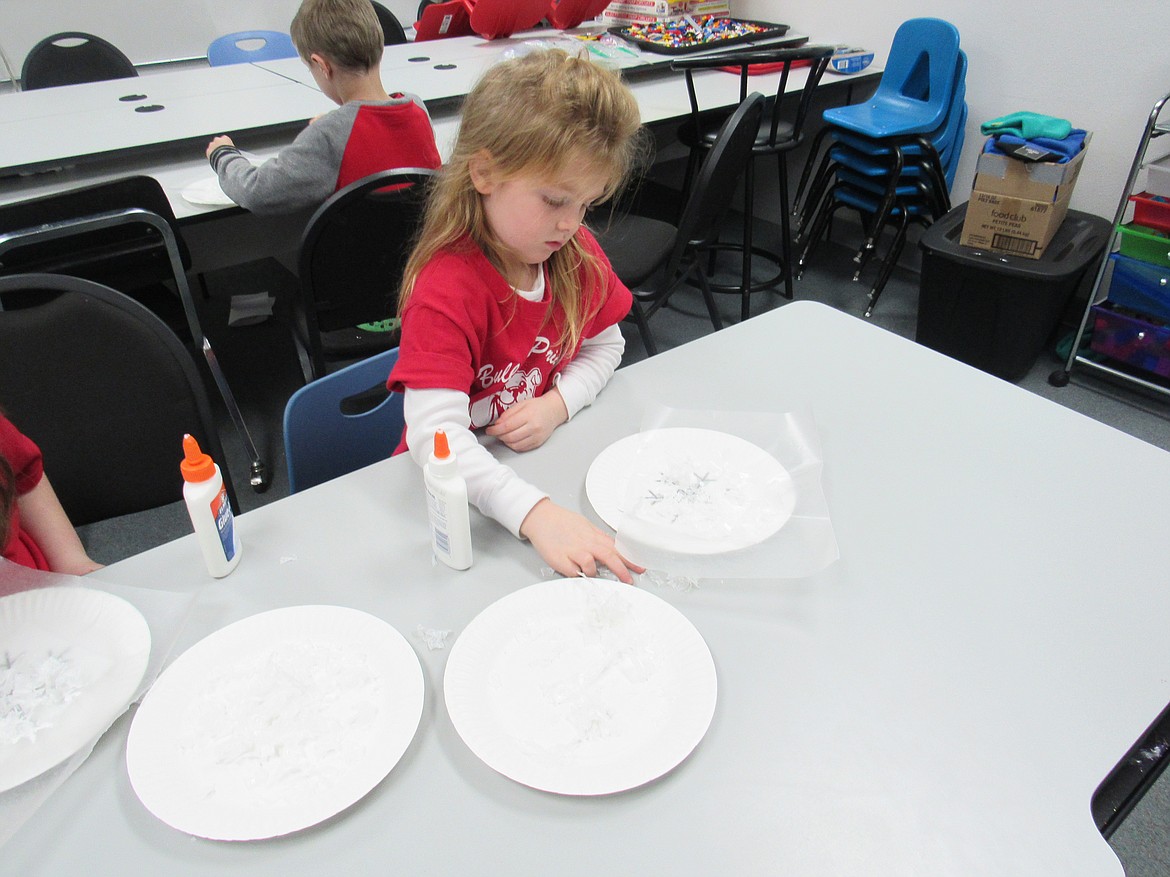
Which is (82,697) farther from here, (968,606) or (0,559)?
(968,606)

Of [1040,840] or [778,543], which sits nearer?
[1040,840]

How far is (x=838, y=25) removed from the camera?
9.86 feet

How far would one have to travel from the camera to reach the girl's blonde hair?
836 millimetres

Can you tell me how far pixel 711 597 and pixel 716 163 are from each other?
140 cm

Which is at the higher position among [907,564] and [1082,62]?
[1082,62]

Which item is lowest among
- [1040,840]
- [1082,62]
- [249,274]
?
[249,274]

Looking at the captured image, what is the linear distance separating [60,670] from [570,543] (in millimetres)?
451

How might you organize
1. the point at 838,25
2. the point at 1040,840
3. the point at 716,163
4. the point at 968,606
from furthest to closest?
the point at 838,25 → the point at 716,163 → the point at 968,606 → the point at 1040,840

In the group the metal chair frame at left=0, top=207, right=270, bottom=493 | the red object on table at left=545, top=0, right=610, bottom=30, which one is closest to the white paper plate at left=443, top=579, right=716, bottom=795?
the metal chair frame at left=0, top=207, right=270, bottom=493

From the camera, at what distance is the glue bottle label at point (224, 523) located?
2.23 ft

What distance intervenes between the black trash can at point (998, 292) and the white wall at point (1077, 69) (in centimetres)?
22

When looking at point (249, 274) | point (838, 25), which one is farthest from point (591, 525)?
point (838, 25)

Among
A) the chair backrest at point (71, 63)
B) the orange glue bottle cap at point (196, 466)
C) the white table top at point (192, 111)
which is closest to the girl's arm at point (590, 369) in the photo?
the orange glue bottle cap at point (196, 466)

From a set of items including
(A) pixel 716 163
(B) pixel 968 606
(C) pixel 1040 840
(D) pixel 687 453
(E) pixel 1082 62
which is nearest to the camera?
(C) pixel 1040 840
